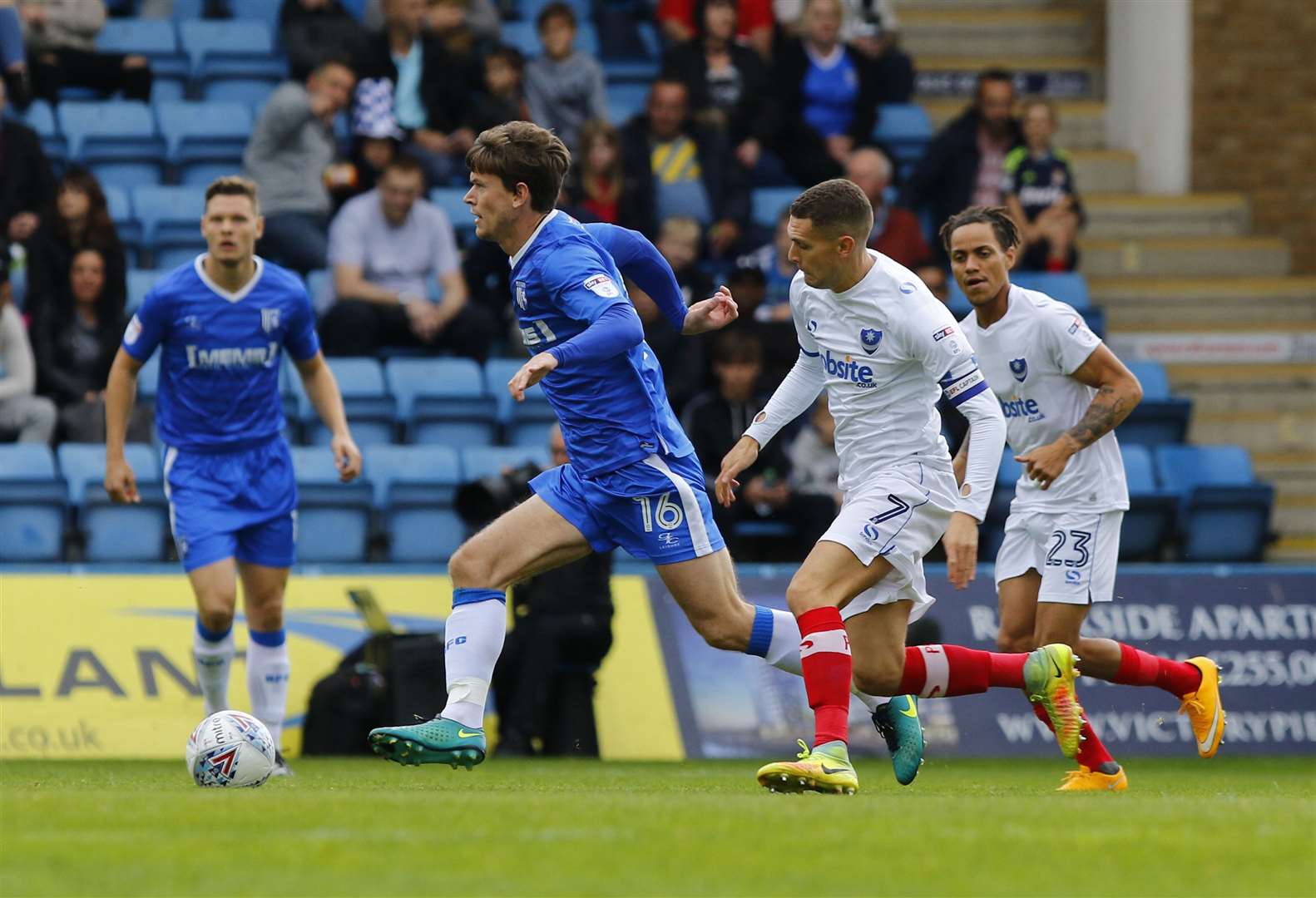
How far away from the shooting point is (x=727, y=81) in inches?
658

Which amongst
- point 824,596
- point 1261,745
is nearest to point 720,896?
point 824,596

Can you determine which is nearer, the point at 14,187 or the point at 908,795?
the point at 908,795

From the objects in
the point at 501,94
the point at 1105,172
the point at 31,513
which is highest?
the point at 501,94

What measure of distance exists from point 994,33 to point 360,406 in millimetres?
8625

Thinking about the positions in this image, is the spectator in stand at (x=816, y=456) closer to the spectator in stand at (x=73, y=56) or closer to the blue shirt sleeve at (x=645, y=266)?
the blue shirt sleeve at (x=645, y=266)

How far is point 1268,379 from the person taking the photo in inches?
667

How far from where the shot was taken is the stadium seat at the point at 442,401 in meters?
14.0

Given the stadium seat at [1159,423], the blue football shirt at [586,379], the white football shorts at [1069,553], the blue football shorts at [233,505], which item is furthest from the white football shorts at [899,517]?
the stadium seat at [1159,423]

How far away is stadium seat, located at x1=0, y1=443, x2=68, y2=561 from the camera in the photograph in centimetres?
1260

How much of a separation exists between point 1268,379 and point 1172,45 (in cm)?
347

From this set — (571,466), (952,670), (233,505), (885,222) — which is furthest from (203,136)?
(952,670)

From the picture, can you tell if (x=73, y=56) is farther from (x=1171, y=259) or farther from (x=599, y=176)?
(x=1171, y=259)

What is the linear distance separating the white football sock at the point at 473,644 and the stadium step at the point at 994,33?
13.3m

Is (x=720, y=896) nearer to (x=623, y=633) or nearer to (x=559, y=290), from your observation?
(x=559, y=290)
